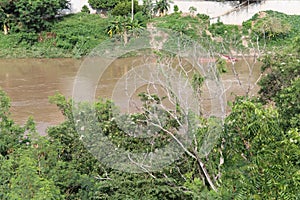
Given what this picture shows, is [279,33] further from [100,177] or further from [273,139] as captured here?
[273,139]

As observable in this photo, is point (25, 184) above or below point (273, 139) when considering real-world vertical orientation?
below

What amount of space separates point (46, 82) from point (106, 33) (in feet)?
17.5

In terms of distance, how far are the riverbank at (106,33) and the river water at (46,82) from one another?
2.33 feet

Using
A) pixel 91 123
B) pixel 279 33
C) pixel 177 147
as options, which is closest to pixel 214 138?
pixel 177 147

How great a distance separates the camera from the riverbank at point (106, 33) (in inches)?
738

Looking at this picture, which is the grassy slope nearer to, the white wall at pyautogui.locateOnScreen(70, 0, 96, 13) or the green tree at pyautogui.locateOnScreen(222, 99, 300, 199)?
the white wall at pyautogui.locateOnScreen(70, 0, 96, 13)

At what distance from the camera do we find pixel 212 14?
69.3ft

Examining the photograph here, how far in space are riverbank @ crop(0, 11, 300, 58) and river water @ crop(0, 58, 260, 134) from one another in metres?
0.71

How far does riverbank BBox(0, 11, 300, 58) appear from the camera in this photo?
1873cm

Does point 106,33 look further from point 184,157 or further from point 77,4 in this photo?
point 184,157

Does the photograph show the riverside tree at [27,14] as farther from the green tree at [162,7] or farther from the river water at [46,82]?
the green tree at [162,7]

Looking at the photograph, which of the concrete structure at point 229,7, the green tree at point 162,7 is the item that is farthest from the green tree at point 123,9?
the concrete structure at point 229,7

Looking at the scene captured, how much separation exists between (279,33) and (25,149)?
1559 centimetres

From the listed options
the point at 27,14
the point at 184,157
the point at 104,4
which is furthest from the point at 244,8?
the point at 184,157
